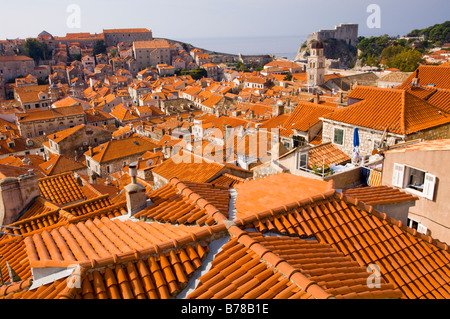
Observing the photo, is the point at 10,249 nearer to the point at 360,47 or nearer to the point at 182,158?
the point at 182,158

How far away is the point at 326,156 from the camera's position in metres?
10.4

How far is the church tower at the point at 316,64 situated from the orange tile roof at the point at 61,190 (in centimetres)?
4600

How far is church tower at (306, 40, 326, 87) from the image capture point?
52031mm

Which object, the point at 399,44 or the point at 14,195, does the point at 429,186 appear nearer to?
the point at 14,195

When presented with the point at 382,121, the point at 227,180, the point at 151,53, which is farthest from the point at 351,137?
the point at 151,53

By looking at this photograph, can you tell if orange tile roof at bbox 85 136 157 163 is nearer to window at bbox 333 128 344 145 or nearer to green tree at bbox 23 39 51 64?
window at bbox 333 128 344 145

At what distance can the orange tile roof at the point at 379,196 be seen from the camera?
624 centimetres

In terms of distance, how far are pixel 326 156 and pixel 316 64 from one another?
45.4 metres

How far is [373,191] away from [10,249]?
7.26 metres

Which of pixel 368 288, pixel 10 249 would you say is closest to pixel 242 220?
pixel 368 288

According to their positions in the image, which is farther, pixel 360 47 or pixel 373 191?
pixel 360 47

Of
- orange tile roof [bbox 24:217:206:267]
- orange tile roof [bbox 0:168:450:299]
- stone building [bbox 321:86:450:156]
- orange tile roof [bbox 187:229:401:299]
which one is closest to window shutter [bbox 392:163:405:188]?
orange tile roof [bbox 0:168:450:299]

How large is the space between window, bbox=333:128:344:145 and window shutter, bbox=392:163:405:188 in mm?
4901
